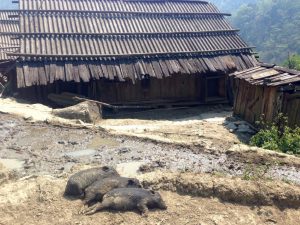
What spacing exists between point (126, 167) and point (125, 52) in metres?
8.93

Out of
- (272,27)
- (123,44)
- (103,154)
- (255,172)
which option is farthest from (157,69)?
(272,27)

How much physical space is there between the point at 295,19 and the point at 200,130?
53323 millimetres

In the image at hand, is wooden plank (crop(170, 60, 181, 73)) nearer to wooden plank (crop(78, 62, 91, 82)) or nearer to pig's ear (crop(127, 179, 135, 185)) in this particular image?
wooden plank (crop(78, 62, 91, 82))

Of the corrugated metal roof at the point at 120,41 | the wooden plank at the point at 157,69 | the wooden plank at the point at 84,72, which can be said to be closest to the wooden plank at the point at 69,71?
the corrugated metal roof at the point at 120,41

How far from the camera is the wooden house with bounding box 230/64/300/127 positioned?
11172mm

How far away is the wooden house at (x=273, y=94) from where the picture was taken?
11.2 metres

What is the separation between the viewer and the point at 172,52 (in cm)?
1622

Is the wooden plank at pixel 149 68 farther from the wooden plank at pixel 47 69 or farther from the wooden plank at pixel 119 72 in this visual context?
the wooden plank at pixel 47 69

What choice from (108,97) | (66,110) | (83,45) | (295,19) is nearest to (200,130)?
(66,110)

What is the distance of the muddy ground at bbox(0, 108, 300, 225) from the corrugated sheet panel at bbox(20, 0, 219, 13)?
8135 millimetres

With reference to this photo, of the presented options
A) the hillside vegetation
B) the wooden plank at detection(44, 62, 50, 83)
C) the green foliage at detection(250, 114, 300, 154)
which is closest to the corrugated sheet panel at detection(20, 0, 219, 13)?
the wooden plank at detection(44, 62, 50, 83)

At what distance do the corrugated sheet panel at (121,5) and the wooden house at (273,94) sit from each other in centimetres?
828

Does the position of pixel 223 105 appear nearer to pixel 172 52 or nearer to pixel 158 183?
pixel 172 52

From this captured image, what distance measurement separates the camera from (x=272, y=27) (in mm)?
58781
